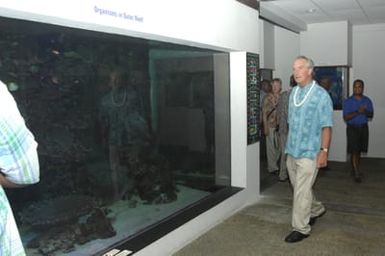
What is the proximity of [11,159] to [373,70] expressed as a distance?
8756mm

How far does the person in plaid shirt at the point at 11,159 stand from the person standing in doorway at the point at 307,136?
3090 mm

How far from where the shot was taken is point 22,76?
3.63 meters

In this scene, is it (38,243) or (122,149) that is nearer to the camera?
(38,243)

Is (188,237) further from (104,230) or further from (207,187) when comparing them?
(207,187)

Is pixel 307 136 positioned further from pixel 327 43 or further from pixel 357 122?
pixel 327 43

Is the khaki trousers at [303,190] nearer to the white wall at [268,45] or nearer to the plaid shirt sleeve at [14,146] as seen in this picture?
the plaid shirt sleeve at [14,146]

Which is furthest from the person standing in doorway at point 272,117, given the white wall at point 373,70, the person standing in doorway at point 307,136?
the person standing in doorway at point 307,136

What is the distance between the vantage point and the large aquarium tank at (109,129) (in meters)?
3.72

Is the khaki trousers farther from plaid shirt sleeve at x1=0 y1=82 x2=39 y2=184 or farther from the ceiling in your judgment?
plaid shirt sleeve at x1=0 y1=82 x2=39 y2=184

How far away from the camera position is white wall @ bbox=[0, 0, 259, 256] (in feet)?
8.70

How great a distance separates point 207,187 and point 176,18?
7.59ft

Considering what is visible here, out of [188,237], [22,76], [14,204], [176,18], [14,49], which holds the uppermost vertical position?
[176,18]

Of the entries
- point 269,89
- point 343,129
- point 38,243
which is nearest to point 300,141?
point 38,243

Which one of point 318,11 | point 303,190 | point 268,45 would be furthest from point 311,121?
point 268,45
